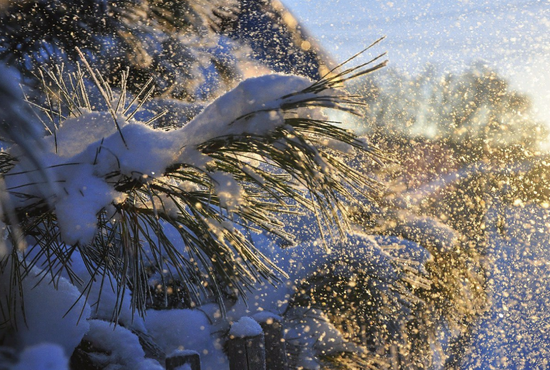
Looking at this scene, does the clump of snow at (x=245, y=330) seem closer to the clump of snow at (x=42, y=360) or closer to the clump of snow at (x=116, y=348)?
the clump of snow at (x=116, y=348)

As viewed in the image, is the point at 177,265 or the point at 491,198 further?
the point at 491,198

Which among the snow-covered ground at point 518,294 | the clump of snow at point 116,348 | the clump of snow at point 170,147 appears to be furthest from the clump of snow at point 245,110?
the snow-covered ground at point 518,294

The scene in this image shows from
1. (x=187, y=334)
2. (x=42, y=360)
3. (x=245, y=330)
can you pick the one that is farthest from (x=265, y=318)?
(x=42, y=360)

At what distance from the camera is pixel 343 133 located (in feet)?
2.52

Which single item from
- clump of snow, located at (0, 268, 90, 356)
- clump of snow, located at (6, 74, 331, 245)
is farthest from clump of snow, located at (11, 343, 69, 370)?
clump of snow, located at (6, 74, 331, 245)

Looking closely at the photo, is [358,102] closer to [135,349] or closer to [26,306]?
[26,306]

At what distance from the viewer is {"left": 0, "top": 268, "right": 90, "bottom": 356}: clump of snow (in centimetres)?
93

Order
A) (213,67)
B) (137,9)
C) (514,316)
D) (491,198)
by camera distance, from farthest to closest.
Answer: (514,316), (491,198), (213,67), (137,9)

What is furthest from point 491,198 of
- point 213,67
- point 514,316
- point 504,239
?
point 213,67

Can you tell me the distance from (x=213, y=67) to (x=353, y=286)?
1648 mm

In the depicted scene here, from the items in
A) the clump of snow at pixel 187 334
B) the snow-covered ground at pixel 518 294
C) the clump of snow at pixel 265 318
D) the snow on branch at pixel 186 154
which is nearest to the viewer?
the snow on branch at pixel 186 154

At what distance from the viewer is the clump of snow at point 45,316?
36.6 inches

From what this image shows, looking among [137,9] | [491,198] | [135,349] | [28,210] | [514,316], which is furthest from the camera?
[514,316]

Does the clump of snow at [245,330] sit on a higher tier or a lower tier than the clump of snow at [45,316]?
lower
